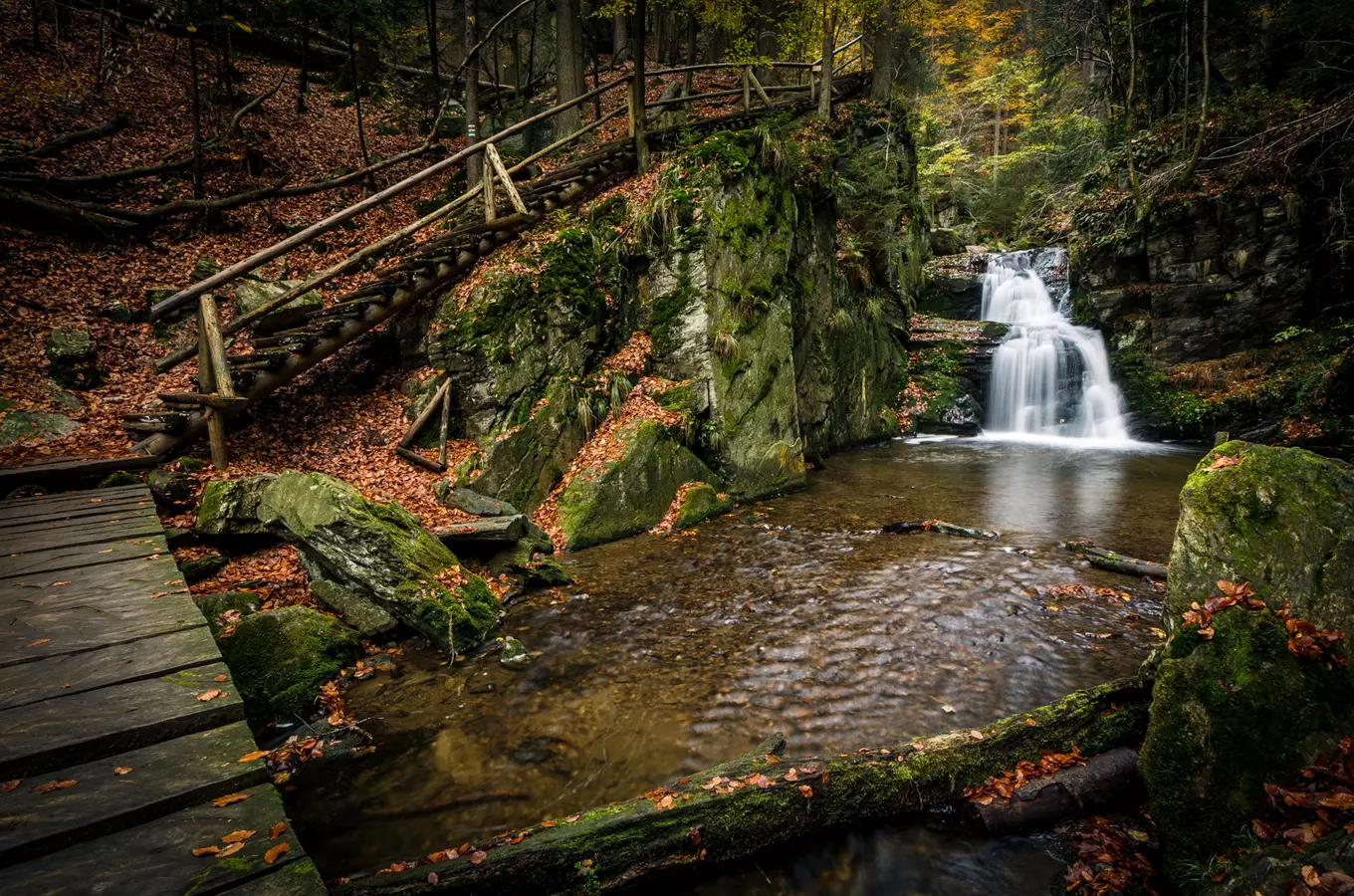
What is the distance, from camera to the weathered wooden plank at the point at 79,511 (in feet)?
16.7

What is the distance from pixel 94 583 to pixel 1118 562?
31.7ft

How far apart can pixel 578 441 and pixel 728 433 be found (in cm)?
264

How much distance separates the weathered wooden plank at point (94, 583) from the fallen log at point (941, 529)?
8089 mm

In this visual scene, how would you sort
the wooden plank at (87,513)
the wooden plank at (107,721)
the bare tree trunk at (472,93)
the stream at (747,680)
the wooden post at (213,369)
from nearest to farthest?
the wooden plank at (107,721)
the stream at (747,680)
the wooden plank at (87,513)
the wooden post at (213,369)
the bare tree trunk at (472,93)

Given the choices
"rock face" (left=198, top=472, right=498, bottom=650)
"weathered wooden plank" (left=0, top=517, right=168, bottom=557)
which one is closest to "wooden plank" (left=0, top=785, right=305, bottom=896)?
"rock face" (left=198, top=472, right=498, bottom=650)

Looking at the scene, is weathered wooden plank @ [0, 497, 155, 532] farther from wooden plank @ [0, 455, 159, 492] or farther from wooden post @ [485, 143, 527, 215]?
wooden post @ [485, 143, 527, 215]

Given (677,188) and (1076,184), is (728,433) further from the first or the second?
(1076,184)

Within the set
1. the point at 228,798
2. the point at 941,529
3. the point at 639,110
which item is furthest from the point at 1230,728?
the point at 639,110

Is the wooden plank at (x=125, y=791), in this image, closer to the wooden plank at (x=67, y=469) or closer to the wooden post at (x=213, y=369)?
the wooden post at (x=213, y=369)

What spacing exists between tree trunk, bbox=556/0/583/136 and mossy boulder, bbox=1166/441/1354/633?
14.1 metres

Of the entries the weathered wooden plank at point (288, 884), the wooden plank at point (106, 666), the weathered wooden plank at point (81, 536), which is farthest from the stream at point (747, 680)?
the weathered wooden plank at point (81, 536)

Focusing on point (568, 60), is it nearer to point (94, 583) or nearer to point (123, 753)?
point (94, 583)

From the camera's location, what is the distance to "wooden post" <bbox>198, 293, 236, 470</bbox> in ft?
22.9

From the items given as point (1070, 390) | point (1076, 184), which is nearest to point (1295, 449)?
point (1070, 390)
